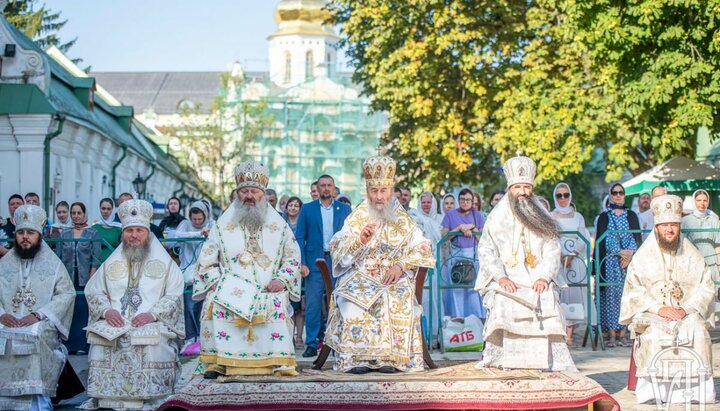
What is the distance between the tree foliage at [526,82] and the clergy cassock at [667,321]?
9.52 meters

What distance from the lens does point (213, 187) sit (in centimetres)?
4906

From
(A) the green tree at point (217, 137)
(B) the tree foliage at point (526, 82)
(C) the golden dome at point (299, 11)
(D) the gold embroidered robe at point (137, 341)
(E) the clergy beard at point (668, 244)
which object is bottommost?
(D) the gold embroidered robe at point (137, 341)

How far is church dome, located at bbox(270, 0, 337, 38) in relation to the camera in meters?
85.4

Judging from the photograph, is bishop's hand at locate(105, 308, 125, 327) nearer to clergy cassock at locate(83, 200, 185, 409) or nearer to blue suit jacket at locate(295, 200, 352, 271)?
clergy cassock at locate(83, 200, 185, 409)

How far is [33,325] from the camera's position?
Answer: 32.1 ft

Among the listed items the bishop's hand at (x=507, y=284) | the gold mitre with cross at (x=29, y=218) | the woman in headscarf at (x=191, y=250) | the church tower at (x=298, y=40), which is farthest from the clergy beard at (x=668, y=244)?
the church tower at (x=298, y=40)

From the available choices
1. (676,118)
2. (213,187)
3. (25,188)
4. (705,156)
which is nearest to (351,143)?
(213,187)

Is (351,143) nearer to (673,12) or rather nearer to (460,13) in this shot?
(460,13)

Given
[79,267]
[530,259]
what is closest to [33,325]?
[79,267]

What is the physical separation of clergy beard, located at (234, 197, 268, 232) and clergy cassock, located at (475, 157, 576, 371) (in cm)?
191

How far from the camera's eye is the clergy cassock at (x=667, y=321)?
9.72 meters

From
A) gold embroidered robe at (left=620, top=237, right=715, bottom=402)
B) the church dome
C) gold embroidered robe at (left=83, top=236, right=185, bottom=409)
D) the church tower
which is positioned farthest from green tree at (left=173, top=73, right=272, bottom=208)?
gold embroidered robe at (left=620, top=237, right=715, bottom=402)

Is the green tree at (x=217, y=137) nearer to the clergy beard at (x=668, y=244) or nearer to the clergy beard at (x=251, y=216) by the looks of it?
the clergy beard at (x=251, y=216)

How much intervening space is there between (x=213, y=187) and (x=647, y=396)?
40.3m
